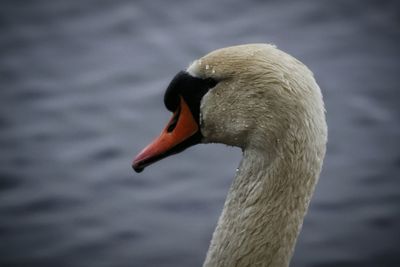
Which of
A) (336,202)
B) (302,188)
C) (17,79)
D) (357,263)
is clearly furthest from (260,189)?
(17,79)

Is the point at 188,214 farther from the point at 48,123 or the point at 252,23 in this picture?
the point at 252,23

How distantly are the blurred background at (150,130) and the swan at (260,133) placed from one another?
2788mm

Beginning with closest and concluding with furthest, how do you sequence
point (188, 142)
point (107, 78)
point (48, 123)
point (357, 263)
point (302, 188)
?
point (302, 188) → point (188, 142) → point (357, 263) → point (48, 123) → point (107, 78)

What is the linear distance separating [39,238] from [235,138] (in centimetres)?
346

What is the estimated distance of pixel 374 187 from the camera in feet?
22.9

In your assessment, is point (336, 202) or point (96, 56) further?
point (96, 56)

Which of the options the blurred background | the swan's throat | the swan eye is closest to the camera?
the swan's throat

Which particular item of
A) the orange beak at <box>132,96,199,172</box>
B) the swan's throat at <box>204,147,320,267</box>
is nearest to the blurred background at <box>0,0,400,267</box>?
the orange beak at <box>132,96,199,172</box>

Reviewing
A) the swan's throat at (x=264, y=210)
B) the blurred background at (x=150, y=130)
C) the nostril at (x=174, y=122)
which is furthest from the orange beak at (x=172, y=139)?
the blurred background at (x=150, y=130)

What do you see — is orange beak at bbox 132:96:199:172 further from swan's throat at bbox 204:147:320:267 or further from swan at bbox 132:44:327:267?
swan's throat at bbox 204:147:320:267

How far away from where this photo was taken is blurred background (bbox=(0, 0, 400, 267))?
6570 millimetres

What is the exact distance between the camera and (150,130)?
7602mm

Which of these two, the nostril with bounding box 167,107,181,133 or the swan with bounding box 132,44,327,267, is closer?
the swan with bounding box 132,44,327,267

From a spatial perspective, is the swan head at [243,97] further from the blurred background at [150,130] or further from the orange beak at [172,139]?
the blurred background at [150,130]
